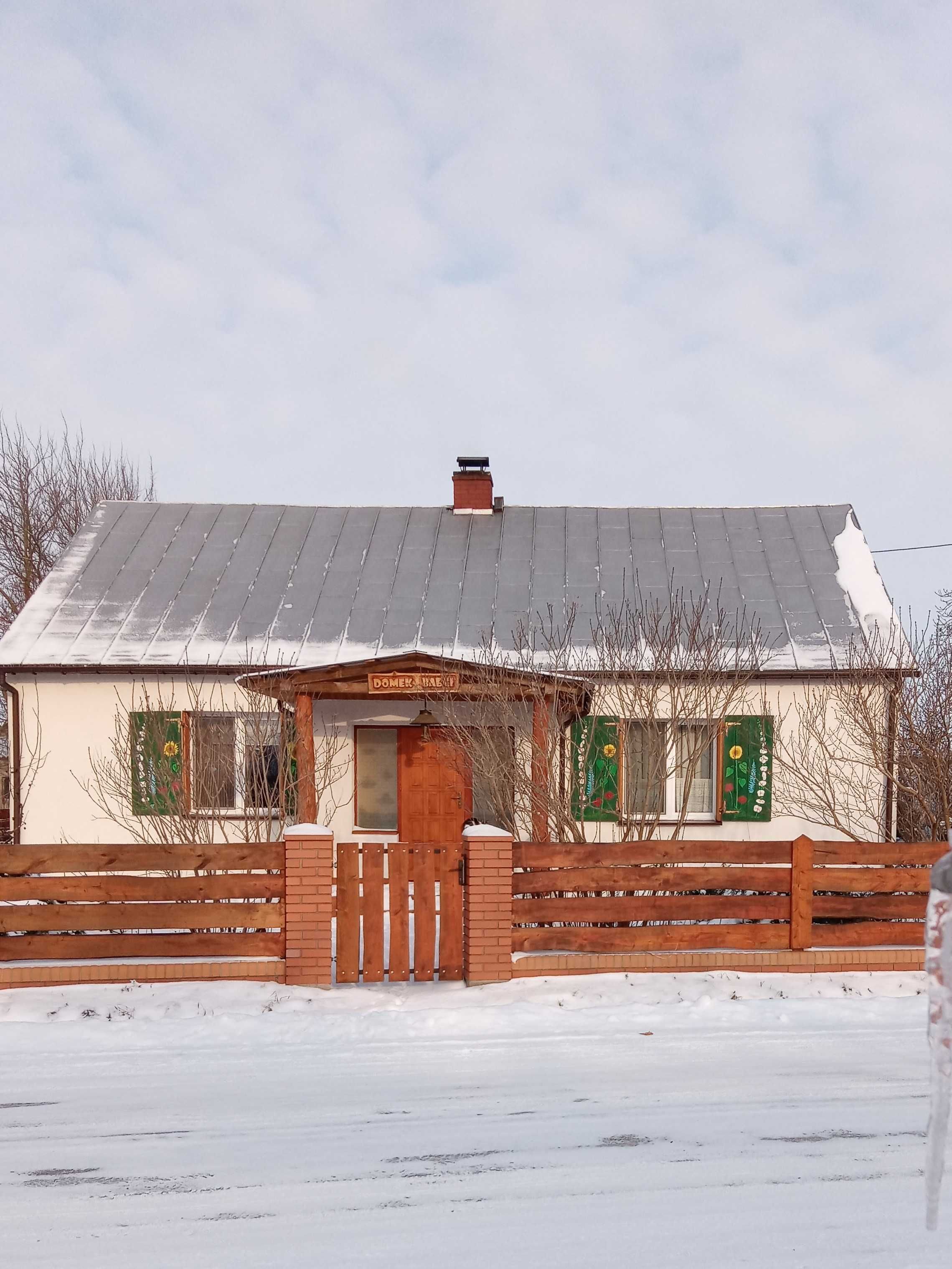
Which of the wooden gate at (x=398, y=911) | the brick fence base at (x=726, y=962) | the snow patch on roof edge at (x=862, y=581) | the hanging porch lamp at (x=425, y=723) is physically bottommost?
the brick fence base at (x=726, y=962)

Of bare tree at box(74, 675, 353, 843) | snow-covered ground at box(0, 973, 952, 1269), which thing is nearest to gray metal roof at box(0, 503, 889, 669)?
bare tree at box(74, 675, 353, 843)

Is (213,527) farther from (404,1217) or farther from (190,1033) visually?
(404,1217)

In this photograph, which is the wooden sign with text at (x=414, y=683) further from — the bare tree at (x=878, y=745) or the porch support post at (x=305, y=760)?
the bare tree at (x=878, y=745)

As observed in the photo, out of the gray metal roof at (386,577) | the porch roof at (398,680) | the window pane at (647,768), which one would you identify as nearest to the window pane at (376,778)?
the gray metal roof at (386,577)

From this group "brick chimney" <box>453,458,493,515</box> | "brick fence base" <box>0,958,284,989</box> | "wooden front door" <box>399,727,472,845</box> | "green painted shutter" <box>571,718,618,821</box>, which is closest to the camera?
"brick fence base" <box>0,958,284,989</box>

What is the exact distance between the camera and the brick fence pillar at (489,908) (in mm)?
7094

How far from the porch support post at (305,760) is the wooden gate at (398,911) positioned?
2.88 metres

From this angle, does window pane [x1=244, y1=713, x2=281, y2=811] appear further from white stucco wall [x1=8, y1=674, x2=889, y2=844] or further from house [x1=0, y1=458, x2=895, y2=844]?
white stucco wall [x1=8, y1=674, x2=889, y2=844]

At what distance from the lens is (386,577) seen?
1395 cm

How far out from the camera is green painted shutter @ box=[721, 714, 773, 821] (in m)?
11.8

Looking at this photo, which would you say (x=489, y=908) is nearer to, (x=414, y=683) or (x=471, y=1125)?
(x=471, y=1125)

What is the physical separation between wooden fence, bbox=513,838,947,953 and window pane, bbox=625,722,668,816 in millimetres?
1109

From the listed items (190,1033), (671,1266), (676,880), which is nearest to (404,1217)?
(671,1266)

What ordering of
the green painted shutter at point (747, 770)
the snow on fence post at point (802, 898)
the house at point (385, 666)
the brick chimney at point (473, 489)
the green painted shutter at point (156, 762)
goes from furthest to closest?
the brick chimney at point (473, 489) → the green painted shutter at point (747, 770) → the house at point (385, 666) → the green painted shutter at point (156, 762) → the snow on fence post at point (802, 898)
